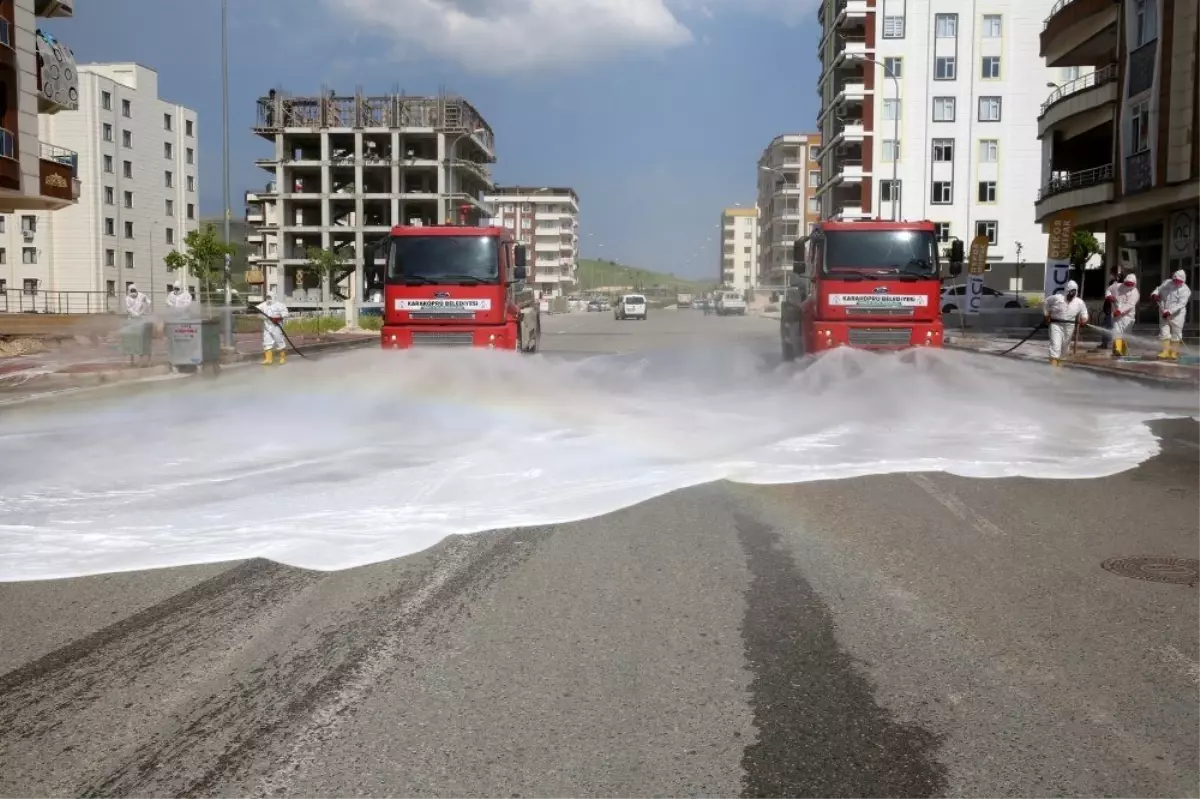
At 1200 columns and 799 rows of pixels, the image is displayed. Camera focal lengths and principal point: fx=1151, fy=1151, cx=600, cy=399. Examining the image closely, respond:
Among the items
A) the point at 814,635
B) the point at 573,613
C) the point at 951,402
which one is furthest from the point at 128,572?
the point at 951,402

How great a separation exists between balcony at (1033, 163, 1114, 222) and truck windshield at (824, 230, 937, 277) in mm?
22552

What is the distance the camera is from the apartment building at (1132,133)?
32562 mm

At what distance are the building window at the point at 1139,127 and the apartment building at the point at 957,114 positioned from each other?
43058mm

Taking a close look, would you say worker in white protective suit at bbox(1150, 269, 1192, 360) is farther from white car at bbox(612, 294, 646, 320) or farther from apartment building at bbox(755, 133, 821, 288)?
apartment building at bbox(755, 133, 821, 288)

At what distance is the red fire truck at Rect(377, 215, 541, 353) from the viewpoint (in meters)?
18.4

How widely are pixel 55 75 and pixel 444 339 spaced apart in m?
25.6

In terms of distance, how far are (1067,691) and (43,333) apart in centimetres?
3246

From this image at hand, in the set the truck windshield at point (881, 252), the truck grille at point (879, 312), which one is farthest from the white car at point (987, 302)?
the truck grille at point (879, 312)

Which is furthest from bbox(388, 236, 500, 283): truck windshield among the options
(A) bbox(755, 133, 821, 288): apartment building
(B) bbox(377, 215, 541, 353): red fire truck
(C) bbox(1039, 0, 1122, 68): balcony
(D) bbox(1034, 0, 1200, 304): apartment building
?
(A) bbox(755, 133, 821, 288): apartment building

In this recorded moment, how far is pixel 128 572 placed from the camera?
6070 millimetres

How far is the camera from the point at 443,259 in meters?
18.7

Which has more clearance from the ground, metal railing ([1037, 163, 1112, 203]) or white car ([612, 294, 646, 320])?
metal railing ([1037, 163, 1112, 203])

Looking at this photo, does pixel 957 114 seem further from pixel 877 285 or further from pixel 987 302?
pixel 877 285

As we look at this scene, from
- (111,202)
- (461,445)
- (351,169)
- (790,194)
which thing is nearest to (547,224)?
(790,194)
